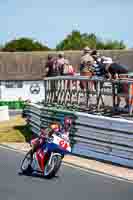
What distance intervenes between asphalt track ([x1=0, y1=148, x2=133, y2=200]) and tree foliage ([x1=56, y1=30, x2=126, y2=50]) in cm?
10320

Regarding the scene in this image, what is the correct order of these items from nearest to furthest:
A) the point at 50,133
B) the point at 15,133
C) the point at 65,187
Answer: the point at 65,187 → the point at 50,133 → the point at 15,133

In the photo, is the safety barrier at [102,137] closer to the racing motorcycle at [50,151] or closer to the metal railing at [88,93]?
the metal railing at [88,93]

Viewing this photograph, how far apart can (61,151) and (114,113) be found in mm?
3910

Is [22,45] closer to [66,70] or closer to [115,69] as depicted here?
[66,70]

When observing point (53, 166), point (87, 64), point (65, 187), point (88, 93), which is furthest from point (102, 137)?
point (65, 187)

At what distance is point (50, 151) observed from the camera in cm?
1317

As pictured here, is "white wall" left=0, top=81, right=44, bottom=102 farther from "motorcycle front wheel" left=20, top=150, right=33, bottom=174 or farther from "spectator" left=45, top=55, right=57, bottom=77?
"motorcycle front wheel" left=20, top=150, right=33, bottom=174

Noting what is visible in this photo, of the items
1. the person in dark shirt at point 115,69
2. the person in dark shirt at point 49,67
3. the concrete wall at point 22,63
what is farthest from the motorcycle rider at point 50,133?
the concrete wall at point 22,63

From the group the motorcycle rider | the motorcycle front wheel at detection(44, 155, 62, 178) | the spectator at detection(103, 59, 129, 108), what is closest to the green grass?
the spectator at detection(103, 59, 129, 108)

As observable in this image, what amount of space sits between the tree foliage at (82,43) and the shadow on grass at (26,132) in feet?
298

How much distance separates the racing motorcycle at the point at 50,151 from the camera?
13023 mm

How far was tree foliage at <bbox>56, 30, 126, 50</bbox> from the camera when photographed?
388ft

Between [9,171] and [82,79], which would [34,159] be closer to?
[9,171]

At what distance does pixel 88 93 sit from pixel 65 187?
237 inches
